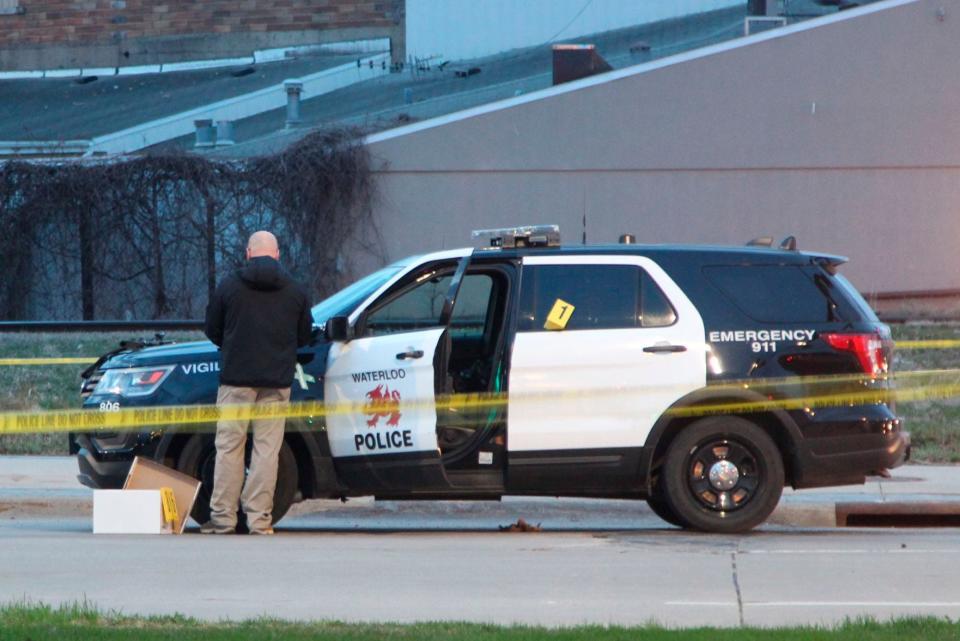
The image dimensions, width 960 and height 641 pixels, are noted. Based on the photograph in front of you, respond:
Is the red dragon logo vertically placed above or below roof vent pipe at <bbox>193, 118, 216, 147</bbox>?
below

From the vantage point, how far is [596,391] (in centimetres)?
888

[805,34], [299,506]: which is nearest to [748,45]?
[805,34]

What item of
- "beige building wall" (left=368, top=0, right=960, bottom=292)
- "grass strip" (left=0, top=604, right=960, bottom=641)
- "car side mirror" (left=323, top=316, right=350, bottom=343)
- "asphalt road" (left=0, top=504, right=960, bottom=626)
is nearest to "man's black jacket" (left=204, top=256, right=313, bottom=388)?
"car side mirror" (left=323, top=316, right=350, bottom=343)

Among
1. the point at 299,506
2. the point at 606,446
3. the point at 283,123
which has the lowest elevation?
A: the point at 299,506

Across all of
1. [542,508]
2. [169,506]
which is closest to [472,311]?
[542,508]

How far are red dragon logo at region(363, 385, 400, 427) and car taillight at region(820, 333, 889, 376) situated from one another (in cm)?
268

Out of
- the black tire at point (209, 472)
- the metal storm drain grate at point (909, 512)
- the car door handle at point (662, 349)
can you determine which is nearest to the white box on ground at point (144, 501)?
the black tire at point (209, 472)

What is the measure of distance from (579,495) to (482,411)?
815mm

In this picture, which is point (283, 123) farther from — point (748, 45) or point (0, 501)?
point (0, 501)

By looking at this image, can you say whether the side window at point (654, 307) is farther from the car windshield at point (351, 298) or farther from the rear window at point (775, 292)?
the car windshield at point (351, 298)

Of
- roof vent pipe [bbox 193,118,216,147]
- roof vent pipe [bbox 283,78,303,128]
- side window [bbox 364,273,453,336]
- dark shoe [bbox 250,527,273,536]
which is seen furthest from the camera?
roof vent pipe [bbox 283,78,303,128]

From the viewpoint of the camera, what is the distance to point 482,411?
8914 mm

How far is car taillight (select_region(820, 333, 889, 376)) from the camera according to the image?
8953 millimetres

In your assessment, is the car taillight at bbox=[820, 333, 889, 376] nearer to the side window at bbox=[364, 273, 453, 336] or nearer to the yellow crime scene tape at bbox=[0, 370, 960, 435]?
the yellow crime scene tape at bbox=[0, 370, 960, 435]
